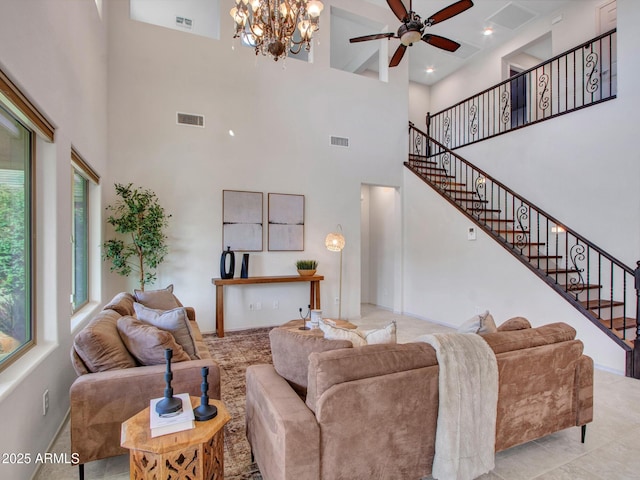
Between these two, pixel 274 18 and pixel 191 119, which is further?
pixel 191 119

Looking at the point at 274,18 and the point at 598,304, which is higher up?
the point at 274,18

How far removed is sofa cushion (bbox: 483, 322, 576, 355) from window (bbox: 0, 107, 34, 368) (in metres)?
2.78

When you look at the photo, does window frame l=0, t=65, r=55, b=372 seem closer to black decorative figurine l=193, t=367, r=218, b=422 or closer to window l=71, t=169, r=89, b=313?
window l=71, t=169, r=89, b=313

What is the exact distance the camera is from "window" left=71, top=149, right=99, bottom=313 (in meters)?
3.35

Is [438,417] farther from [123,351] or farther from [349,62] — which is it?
[349,62]

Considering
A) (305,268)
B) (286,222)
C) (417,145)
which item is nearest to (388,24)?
(417,145)

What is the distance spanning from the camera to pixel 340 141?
616 cm

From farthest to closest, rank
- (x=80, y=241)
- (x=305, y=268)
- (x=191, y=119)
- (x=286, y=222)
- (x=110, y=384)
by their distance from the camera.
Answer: (x=286, y=222)
(x=305, y=268)
(x=191, y=119)
(x=80, y=241)
(x=110, y=384)

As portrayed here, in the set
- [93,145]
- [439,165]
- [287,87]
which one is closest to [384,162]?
[439,165]

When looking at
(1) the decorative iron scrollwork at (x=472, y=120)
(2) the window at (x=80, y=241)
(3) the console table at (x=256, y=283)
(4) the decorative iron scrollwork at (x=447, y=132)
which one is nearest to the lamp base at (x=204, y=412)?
(2) the window at (x=80, y=241)

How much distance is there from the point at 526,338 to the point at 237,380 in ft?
8.48

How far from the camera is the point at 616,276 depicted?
178 inches

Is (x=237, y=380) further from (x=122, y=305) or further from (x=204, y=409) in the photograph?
(x=204, y=409)

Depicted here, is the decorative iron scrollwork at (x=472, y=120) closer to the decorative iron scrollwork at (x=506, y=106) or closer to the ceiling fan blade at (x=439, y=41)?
the decorative iron scrollwork at (x=506, y=106)
